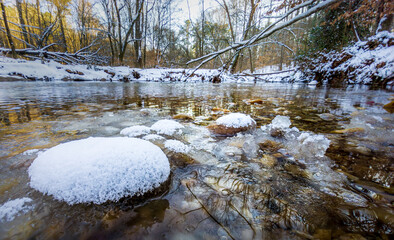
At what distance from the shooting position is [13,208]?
541mm

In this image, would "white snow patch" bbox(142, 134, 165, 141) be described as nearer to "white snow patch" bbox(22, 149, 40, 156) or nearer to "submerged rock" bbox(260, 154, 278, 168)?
"white snow patch" bbox(22, 149, 40, 156)

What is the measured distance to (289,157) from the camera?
0.97 m

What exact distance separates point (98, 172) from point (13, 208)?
0.26 m

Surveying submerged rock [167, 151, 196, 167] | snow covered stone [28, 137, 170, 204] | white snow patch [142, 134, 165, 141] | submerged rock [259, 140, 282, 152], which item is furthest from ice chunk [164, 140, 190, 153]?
submerged rock [259, 140, 282, 152]

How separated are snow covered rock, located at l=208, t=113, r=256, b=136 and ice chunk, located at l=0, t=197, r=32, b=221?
1.13 meters

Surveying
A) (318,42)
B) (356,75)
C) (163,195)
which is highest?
(318,42)

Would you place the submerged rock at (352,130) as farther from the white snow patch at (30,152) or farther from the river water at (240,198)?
the white snow patch at (30,152)

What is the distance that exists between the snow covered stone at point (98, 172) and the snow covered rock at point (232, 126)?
0.73m

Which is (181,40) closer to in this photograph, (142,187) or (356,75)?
(356,75)

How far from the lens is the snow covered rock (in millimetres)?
1375

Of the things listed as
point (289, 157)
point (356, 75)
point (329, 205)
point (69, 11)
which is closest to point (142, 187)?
point (329, 205)

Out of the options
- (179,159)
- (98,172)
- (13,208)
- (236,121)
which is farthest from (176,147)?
(13,208)

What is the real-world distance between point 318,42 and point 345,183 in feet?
41.2

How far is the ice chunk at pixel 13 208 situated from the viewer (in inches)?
20.1
